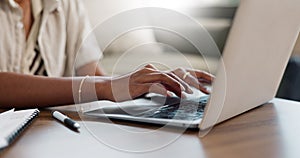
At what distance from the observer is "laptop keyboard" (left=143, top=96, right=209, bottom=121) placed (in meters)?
0.72

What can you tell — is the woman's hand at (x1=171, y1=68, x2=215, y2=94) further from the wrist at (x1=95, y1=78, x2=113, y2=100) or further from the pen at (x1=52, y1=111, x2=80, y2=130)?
the pen at (x1=52, y1=111, x2=80, y2=130)

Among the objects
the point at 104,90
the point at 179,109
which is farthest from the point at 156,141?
the point at 104,90

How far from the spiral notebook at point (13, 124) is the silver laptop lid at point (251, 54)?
1.00ft

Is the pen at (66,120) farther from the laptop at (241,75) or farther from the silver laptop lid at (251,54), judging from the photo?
the silver laptop lid at (251,54)

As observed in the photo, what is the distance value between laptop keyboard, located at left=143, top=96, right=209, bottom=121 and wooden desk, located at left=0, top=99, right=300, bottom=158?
0.15 feet

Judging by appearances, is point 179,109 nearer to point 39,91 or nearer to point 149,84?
point 149,84

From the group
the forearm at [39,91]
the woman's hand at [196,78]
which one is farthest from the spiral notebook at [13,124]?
the woman's hand at [196,78]

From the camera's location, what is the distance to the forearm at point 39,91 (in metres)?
0.88

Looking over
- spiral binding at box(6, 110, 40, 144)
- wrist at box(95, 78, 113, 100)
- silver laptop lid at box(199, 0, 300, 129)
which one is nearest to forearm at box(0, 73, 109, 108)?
wrist at box(95, 78, 113, 100)

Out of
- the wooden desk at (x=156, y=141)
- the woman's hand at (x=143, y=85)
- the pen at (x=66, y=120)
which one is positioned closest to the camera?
the wooden desk at (x=156, y=141)

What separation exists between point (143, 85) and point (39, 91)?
0.24 metres

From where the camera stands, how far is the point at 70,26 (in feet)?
4.67

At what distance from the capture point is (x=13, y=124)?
2.19ft

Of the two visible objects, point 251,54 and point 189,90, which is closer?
point 251,54
